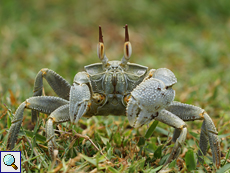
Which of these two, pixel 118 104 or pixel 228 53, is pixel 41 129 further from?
pixel 228 53

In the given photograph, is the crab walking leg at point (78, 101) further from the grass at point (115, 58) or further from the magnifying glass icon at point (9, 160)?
the magnifying glass icon at point (9, 160)

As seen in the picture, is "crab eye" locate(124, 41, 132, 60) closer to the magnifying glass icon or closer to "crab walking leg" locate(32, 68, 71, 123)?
"crab walking leg" locate(32, 68, 71, 123)

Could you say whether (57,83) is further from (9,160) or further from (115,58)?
(115,58)

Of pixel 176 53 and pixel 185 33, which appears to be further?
pixel 185 33

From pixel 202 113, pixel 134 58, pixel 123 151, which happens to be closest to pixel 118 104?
pixel 123 151

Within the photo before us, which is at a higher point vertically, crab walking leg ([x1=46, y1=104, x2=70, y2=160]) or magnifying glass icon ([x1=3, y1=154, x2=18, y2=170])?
crab walking leg ([x1=46, y1=104, x2=70, y2=160])

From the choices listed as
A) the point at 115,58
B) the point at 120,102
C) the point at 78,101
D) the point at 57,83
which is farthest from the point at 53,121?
the point at 115,58

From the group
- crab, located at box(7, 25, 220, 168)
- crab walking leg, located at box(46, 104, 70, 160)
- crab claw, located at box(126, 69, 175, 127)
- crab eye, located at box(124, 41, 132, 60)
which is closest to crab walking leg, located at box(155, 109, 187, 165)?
crab, located at box(7, 25, 220, 168)
